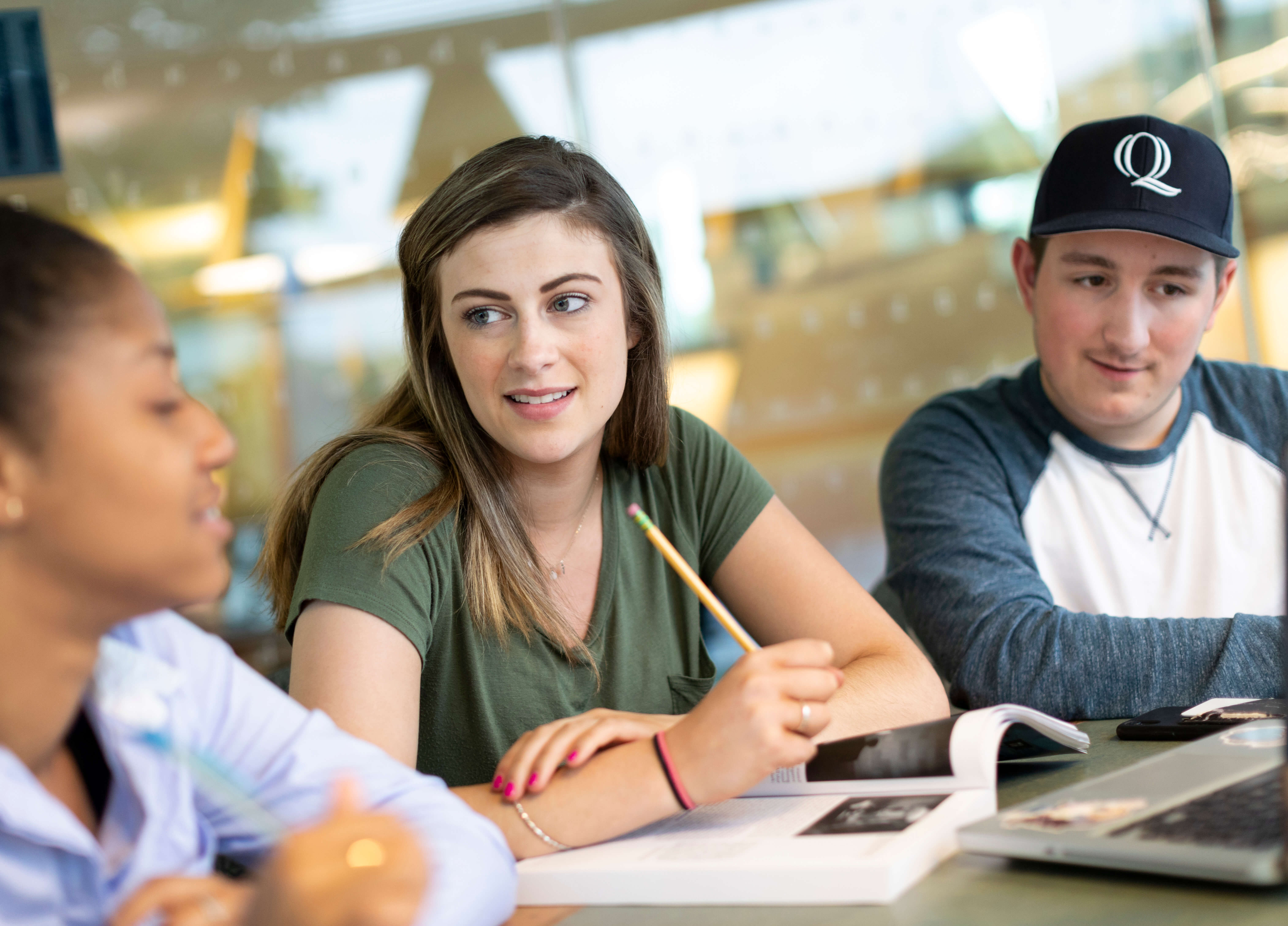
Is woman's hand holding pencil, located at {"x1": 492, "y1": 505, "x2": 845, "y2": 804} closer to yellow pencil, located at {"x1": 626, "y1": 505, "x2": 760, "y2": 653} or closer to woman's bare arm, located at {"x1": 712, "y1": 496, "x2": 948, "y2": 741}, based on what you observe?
yellow pencil, located at {"x1": 626, "y1": 505, "x2": 760, "y2": 653}

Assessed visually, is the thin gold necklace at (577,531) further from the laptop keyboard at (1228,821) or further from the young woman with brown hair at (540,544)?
the laptop keyboard at (1228,821)

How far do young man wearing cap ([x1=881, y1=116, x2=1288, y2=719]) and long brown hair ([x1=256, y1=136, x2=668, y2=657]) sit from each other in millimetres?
441

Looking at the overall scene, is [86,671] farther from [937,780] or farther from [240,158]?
[240,158]

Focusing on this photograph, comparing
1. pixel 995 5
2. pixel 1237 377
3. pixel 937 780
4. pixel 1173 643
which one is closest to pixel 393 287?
pixel 995 5

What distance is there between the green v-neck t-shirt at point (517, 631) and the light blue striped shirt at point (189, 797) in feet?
0.93

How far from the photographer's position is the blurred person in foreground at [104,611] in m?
0.59

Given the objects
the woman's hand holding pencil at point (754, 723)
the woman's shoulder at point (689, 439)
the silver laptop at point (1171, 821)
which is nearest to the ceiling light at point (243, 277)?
the woman's shoulder at point (689, 439)

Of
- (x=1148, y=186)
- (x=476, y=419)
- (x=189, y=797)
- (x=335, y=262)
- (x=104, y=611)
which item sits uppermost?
(x=335, y=262)

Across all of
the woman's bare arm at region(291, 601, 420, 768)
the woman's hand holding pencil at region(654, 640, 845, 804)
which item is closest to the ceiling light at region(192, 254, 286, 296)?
the woman's bare arm at region(291, 601, 420, 768)

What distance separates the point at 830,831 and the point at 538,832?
→ 0.23 m

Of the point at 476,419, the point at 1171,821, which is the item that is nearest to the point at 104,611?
the point at 1171,821

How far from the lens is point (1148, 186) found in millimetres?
1520

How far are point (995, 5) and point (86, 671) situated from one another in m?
2.89

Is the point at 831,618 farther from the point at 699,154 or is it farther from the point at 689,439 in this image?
the point at 699,154
